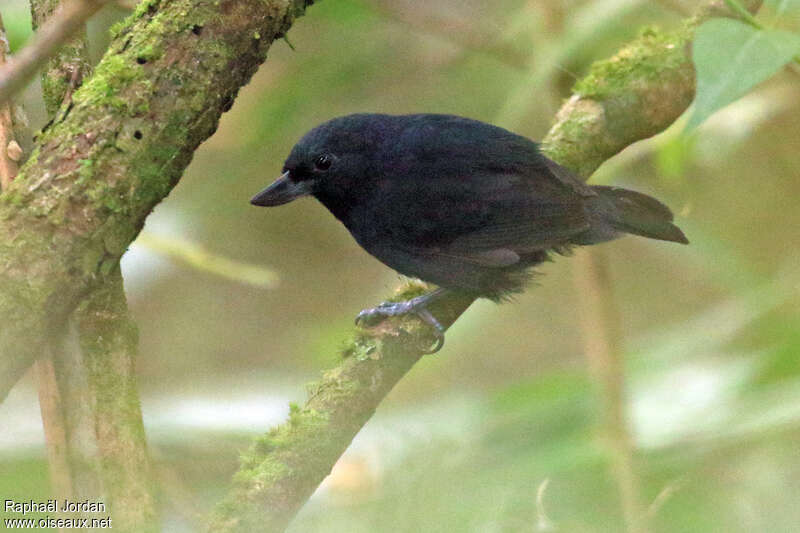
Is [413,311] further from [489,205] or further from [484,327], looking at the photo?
[484,327]

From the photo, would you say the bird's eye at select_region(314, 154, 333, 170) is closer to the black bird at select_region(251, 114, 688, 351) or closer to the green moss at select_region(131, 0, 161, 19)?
the black bird at select_region(251, 114, 688, 351)

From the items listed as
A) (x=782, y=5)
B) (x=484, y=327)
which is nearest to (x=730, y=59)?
(x=782, y=5)

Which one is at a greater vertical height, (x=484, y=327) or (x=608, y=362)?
(x=484, y=327)

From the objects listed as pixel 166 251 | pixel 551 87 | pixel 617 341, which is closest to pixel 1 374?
pixel 166 251

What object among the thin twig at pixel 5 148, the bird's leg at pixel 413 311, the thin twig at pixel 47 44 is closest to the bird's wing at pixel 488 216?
the bird's leg at pixel 413 311

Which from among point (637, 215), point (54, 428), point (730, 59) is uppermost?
point (637, 215)
